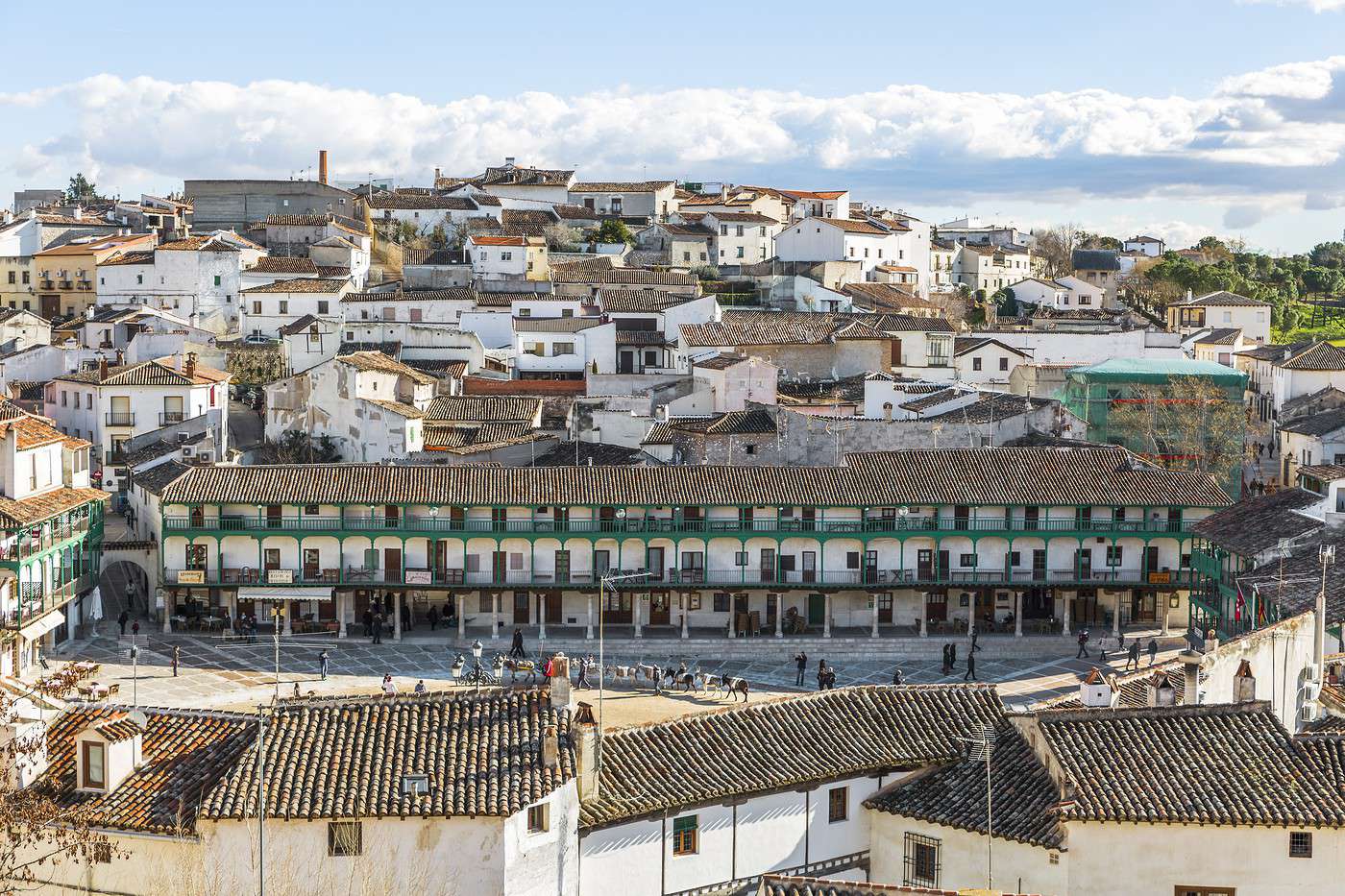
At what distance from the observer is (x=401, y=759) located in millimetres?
25188

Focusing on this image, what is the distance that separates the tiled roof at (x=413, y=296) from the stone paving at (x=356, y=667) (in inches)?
1169

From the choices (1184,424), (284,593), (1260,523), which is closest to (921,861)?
(1260,523)

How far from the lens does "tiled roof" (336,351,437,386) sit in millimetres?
66375

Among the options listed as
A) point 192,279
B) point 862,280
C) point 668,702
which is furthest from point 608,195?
point 668,702

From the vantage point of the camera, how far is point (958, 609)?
55.8 meters

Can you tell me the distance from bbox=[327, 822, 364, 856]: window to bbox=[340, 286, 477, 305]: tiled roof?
56196 mm

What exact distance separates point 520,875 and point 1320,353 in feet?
204

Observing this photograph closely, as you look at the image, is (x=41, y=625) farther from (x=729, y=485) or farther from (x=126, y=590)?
(x=729, y=485)


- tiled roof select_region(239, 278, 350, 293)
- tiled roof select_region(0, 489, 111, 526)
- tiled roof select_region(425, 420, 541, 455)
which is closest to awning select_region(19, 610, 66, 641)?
tiled roof select_region(0, 489, 111, 526)

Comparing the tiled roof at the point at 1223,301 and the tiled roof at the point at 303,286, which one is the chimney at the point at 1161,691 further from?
the tiled roof at the point at 1223,301

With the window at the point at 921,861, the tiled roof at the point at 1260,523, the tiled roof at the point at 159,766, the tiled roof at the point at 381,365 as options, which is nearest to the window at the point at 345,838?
the tiled roof at the point at 159,766

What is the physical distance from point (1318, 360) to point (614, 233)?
39117mm

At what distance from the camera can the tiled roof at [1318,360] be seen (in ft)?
252

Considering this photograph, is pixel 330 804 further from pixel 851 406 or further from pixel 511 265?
pixel 511 265
